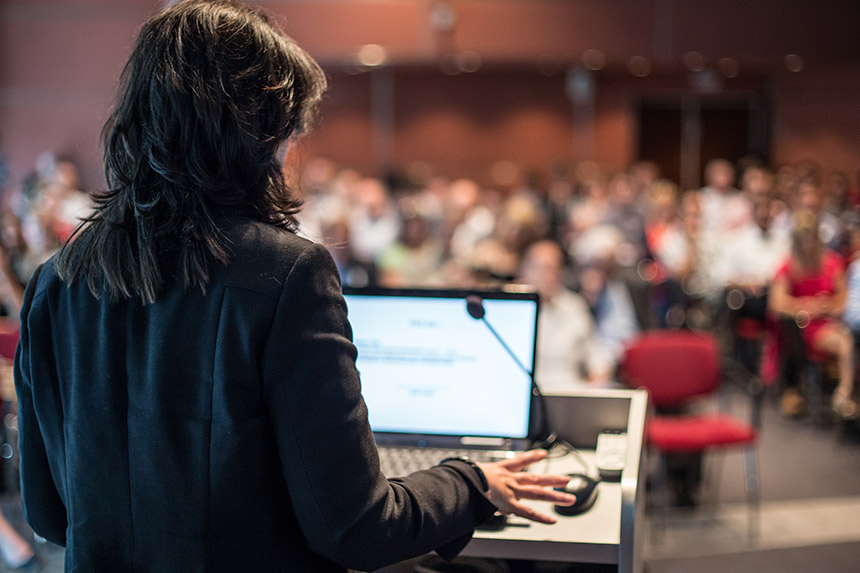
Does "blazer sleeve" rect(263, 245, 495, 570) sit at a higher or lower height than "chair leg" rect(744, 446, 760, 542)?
higher

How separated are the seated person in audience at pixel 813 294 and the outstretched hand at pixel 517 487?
4609 millimetres

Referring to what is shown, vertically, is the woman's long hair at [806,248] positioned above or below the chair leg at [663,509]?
above

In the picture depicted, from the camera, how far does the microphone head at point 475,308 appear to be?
1.63 meters

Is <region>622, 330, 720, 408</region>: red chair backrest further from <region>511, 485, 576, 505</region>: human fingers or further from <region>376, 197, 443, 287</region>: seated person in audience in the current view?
<region>511, 485, 576, 505</region>: human fingers

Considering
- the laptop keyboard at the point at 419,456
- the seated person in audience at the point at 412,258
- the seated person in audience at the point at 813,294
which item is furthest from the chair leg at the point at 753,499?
the laptop keyboard at the point at 419,456

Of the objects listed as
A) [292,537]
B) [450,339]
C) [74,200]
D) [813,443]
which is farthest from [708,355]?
[74,200]

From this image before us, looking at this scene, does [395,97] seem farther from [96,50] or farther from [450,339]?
[450,339]

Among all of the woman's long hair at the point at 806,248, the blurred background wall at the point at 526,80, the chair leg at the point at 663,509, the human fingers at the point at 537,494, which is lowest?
the chair leg at the point at 663,509

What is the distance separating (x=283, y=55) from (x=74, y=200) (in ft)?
27.1

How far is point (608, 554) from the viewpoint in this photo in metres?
1.41

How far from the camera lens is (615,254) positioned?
5512 mm

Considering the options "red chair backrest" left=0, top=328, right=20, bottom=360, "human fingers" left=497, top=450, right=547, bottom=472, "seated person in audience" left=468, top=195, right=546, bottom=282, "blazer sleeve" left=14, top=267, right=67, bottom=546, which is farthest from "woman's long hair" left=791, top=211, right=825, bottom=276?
"blazer sleeve" left=14, top=267, right=67, bottom=546

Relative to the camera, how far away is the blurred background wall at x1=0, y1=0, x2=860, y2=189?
9102 mm

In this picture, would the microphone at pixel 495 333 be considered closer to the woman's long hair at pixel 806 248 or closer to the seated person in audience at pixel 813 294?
the seated person in audience at pixel 813 294
